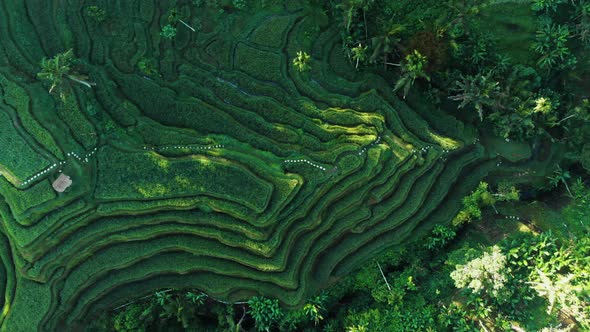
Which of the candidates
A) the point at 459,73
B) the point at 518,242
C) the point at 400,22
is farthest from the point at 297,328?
the point at 400,22

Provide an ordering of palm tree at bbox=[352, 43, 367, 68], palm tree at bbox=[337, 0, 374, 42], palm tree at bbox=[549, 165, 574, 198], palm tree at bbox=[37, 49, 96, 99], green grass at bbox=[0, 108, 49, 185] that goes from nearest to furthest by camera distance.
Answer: palm tree at bbox=[37, 49, 96, 99], green grass at bbox=[0, 108, 49, 185], palm tree at bbox=[337, 0, 374, 42], palm tree at bbox=[352, 43, 367, 68], palm tree at bbox=[549, 165, 574, 198]

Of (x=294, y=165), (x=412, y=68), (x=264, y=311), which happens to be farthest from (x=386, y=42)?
(x=264, y=311)

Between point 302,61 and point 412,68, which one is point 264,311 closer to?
point 302,61

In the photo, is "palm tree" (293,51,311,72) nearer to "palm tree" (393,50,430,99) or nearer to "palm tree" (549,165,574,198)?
"palm tree" (393,50,430,99)

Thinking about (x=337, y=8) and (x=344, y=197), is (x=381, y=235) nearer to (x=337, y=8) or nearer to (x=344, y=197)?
(x=344, y=197)

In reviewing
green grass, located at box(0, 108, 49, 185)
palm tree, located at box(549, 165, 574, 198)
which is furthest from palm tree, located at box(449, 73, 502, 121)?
green grass, located at box(0, 108, 49, 185)

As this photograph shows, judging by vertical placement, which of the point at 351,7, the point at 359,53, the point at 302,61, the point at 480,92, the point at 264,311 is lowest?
the point at 264,311
